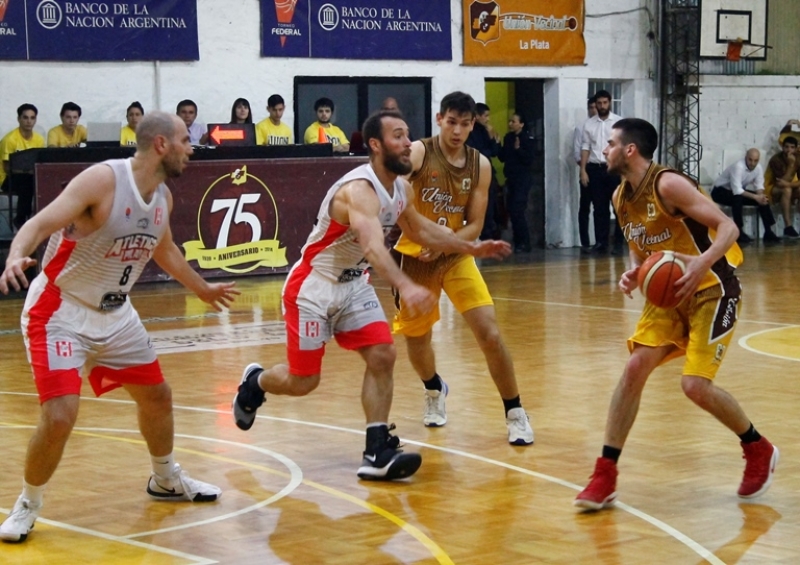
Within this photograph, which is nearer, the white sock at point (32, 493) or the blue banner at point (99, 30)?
the white sock at point (32, 493)

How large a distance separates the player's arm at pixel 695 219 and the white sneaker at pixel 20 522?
9.36ft

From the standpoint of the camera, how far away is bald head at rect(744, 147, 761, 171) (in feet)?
72.4

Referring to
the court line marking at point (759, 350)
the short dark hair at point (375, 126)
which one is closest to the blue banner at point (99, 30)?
the court line marking at point (759, 350)

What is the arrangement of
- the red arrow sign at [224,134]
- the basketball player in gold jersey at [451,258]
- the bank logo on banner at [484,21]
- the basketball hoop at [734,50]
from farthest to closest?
the basketball hoop at [734,50] → the bank logo on banner at [484,21] → the red arrow sign at [224,134] → the basketball player in gold jersey at [451,258]

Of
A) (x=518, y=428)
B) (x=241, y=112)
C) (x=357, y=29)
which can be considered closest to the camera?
(x=518, y=428)

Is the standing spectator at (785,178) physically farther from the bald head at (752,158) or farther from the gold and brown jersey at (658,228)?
the gold and brown jersey at (658,228)

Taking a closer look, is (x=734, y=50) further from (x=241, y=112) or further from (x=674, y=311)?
(x=674, y=311)

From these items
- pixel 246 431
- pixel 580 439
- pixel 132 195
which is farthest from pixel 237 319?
pixel 132 195

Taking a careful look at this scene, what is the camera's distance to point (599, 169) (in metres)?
20.3

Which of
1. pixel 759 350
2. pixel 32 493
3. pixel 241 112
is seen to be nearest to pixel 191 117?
pixel 241 112

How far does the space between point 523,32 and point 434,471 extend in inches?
611

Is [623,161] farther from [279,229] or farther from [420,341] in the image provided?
[279,229]

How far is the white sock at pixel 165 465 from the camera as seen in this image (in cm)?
618

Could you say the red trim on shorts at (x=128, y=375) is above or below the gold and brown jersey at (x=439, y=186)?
below
